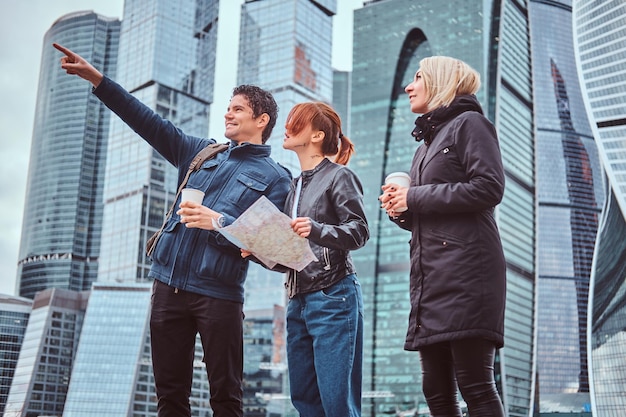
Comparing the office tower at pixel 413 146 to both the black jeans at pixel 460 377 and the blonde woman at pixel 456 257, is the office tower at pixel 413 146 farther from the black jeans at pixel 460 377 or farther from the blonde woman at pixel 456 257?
the black jeans at pixel 460 377

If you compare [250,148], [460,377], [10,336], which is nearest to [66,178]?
[10,336]

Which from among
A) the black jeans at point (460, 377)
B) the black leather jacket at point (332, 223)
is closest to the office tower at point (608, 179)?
the black leather jacket at point (332, 223)

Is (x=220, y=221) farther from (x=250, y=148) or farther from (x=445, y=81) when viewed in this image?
(x=445, y=81)

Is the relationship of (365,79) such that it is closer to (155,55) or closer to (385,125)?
(385,125)

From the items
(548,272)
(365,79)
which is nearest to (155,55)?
(365,79)

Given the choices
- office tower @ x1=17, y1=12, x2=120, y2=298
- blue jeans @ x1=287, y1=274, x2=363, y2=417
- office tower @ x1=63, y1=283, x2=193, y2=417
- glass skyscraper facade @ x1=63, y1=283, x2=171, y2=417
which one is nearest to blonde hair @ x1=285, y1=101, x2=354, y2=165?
blue jeans @ x1=287, y1=274, x2=363, y2=417

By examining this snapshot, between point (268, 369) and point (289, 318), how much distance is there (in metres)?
80.5

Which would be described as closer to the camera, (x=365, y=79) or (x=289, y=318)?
(x=289, y=318)

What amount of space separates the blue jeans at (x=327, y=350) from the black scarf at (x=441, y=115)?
28.0 inches

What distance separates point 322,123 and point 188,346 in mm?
1236

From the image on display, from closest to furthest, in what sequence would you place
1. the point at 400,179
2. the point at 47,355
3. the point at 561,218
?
the point at 400,179 → the point at 47,355 → the point at 561,218

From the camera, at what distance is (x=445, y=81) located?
3.09 meters

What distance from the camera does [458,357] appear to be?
2668 mm

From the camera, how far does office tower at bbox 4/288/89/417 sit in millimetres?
74562
